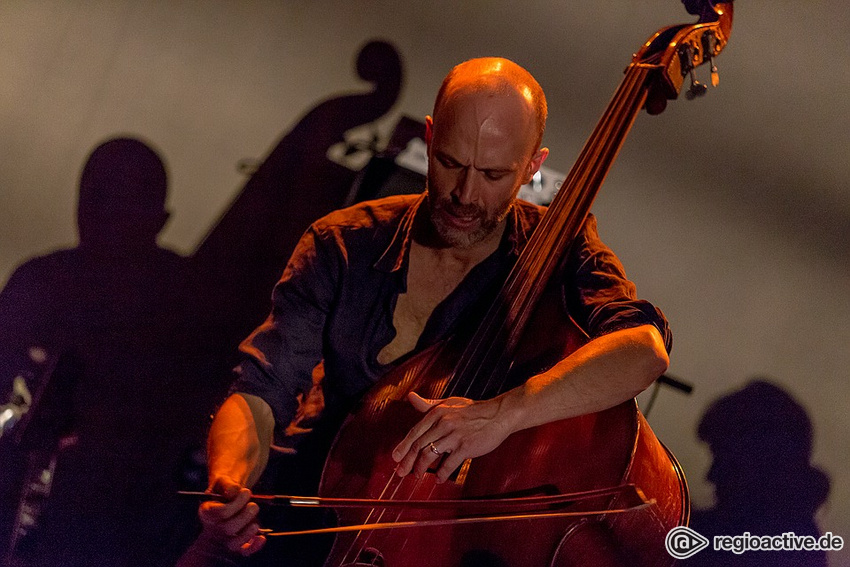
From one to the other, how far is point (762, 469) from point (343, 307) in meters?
1.33

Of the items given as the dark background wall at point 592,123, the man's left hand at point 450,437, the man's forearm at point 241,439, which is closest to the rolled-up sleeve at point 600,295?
the man's left hand at point 450,437

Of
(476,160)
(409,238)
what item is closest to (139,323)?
(409,238)

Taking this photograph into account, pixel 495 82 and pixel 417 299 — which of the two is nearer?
pixel 495 82

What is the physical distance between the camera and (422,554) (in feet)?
3.74

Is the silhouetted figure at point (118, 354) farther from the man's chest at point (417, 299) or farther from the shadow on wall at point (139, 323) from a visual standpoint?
the man's chest at point (417, 299)

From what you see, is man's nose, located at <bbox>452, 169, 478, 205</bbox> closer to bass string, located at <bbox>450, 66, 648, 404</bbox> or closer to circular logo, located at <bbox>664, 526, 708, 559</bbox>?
bass string, located at <bbox>450, 66, 648, 404</bbox>

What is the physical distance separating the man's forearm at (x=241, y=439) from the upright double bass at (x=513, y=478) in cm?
22

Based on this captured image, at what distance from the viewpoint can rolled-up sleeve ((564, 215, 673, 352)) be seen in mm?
1299

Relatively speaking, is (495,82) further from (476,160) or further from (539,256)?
(539,256)

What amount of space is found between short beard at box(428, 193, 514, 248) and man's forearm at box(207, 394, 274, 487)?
50 cm

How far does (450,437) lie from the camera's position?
45.4 inches

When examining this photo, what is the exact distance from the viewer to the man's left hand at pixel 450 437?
1152 mm

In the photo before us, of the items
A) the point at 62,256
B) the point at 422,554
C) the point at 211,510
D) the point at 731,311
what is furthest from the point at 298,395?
the point at 731,311

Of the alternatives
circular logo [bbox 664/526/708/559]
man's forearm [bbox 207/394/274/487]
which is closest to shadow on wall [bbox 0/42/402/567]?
man's forearm [bbox 207/394/274/487]
